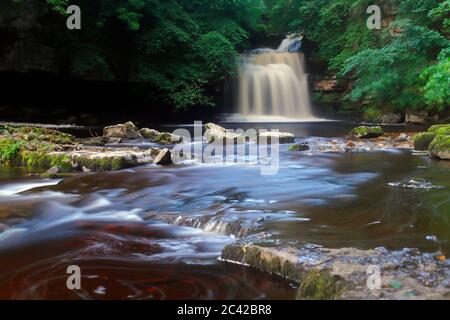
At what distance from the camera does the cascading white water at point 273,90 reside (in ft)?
73.6

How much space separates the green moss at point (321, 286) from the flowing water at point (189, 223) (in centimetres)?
25

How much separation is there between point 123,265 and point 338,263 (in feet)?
5.82

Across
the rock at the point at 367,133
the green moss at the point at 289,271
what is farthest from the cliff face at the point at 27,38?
the green moss at the point at 289,271

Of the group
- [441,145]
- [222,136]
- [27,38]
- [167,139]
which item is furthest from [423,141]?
[27,38]

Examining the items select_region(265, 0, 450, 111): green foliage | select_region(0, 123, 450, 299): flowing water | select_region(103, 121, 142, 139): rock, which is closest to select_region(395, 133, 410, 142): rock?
select_region(265, 0, 450, 111): green foliage

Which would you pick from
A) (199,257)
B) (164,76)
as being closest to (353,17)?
(164,76)

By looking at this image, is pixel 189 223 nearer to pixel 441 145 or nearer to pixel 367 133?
pixel 441 145

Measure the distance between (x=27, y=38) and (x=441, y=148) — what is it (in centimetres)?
1484

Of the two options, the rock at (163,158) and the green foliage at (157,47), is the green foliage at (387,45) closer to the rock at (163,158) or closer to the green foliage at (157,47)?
the green foliage at (157,47)

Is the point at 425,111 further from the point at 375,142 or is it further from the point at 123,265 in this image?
the point at 123,265

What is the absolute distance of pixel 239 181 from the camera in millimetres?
7301

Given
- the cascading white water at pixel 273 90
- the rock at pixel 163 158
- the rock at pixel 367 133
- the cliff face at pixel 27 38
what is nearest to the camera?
the rock at pixel 163 158

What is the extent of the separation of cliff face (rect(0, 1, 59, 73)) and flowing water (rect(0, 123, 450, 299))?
10167mm

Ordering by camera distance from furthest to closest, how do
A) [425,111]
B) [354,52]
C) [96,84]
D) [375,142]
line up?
[354,52] < [96,84] < [425,111] < [375,142]
